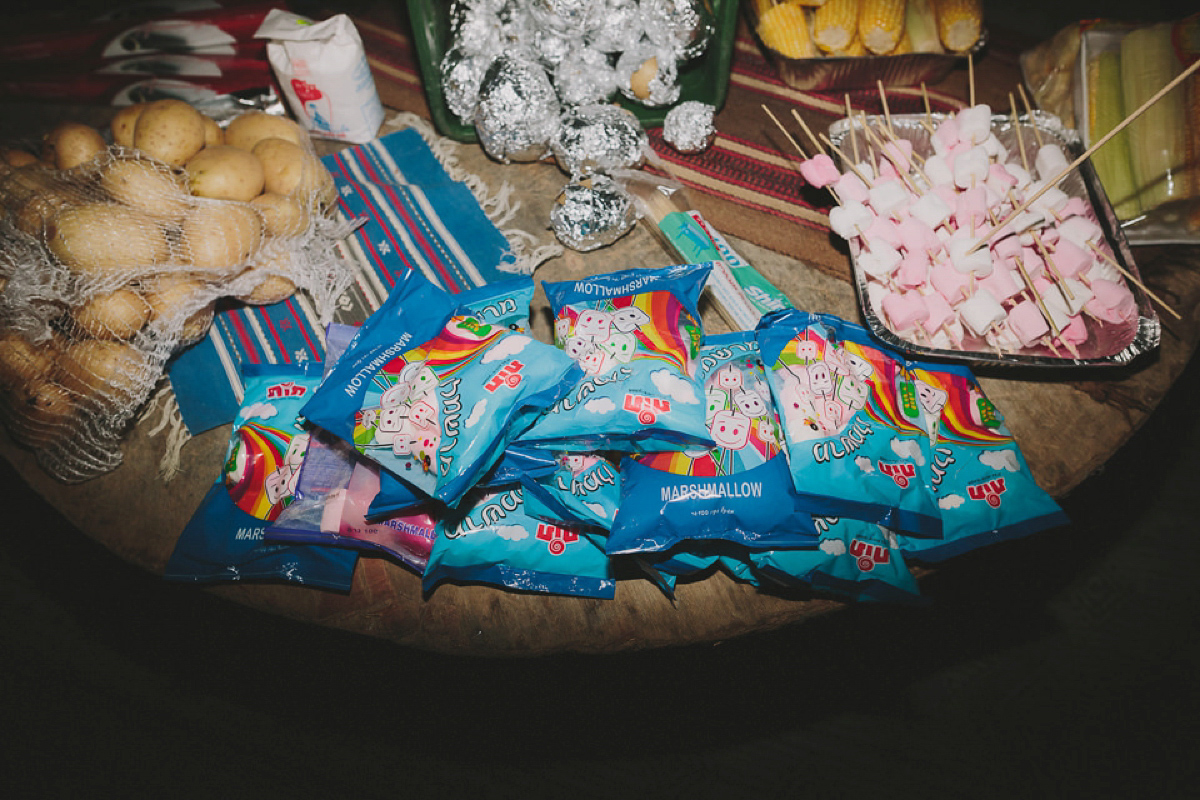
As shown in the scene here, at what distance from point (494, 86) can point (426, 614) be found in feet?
4.48

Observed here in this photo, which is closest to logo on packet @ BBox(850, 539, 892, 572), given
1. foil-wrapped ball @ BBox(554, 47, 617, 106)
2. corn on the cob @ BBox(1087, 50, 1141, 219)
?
corn on the cob @ BBox(1087, 50, 1141, 219)

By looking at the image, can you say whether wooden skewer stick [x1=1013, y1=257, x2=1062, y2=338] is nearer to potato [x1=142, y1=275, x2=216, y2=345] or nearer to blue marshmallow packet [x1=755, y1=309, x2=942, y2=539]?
blue marshmallow packet [x1=755, y1=309, x2=942, y2=539]

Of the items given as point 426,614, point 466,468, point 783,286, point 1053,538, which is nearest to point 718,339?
point 783,286

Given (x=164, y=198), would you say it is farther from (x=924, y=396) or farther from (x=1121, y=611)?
(x=1121, y=611)

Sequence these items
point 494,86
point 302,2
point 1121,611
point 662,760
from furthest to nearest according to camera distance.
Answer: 1. point 302,2
2. point 1121,611
3. point 662,760
4. point 494,86

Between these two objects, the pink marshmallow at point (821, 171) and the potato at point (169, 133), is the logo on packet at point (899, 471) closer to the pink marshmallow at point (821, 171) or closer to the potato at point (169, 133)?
the pink marshmallow at point (821, 171)

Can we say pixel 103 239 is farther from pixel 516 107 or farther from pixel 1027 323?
pixel 1027 323

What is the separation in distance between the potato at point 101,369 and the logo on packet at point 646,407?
113 cm

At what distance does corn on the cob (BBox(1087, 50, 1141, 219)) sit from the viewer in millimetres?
1579

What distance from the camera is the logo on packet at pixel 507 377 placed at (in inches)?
40.1

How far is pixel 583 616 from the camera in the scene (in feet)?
4.03

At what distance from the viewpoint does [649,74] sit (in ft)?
5.47

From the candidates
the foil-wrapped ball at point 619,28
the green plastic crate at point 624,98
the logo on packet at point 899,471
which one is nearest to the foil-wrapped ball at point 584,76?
the foil-wrapped ball at point 619,28

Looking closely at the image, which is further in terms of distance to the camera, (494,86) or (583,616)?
(494,86)
